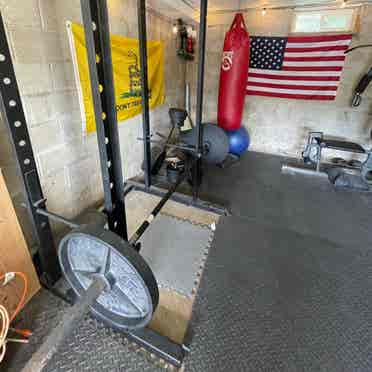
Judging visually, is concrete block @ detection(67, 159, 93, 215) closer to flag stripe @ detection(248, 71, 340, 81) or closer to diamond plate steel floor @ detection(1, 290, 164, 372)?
diamond plate steel floor @ detection(1, 290, 164, 372)

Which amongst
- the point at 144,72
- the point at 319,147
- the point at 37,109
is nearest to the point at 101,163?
the point at 37,109

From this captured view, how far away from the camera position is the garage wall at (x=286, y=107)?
3.06m

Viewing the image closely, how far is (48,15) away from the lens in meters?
1.45

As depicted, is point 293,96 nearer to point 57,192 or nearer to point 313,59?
point 313,59

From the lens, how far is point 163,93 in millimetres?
3131

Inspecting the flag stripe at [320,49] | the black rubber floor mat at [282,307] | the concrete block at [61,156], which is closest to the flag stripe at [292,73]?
the flag stripe at [320,49]

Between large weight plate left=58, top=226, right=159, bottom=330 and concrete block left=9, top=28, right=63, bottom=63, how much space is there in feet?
3.75

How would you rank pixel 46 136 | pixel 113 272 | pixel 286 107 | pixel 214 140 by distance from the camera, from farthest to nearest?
pixel 286 107, pixel 214 140, pixel 46 136, pixel 113 272

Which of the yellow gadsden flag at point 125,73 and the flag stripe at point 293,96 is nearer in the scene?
the yellow gadsden flag at point 125,73

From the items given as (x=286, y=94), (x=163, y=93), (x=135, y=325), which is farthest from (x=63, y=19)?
(x=286, y=94)

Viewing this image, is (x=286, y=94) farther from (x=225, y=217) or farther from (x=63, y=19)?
(x=63, y=19)

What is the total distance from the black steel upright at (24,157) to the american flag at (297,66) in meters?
3.27

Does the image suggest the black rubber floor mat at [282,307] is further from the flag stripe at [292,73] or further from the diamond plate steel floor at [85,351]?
the flag stripe at [292,73]

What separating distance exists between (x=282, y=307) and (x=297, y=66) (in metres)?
3.19
